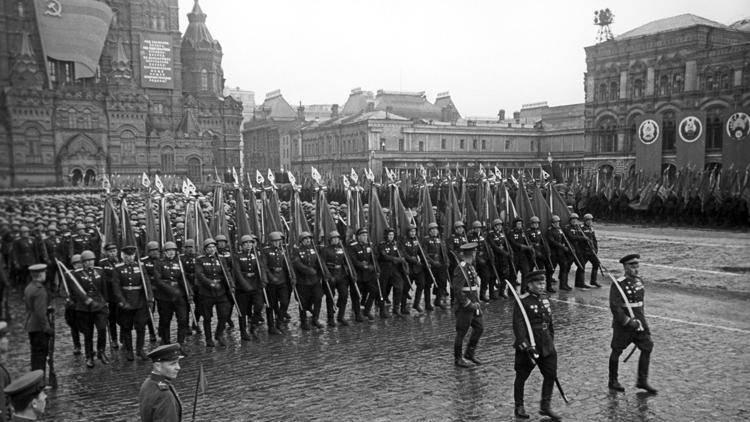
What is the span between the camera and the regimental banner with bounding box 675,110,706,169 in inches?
1395

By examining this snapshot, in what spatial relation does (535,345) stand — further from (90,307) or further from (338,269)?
(90,307)

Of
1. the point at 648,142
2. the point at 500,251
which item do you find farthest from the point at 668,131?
the point at 500,251

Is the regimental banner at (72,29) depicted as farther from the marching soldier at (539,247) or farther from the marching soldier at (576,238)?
the marching soldier at (576,238)

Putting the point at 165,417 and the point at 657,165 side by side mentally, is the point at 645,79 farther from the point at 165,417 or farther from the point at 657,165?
the point at 165,417

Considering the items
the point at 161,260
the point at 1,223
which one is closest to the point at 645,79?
the point at 161,260

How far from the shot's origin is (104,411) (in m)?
6.68

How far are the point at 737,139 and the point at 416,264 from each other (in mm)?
28148

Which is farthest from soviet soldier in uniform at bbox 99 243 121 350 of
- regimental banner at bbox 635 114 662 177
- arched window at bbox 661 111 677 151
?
arched window at bbox 661 111 677 151

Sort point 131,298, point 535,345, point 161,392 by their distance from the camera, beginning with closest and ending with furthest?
point 161,392 → point 535,345 → point 131,298

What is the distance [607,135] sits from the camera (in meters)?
45.7

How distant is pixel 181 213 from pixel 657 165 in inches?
1215

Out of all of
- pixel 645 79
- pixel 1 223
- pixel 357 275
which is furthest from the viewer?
pixel 645 79

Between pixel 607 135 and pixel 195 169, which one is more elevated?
pixel 607 135

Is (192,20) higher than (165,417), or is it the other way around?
(192,20)
